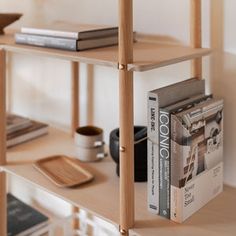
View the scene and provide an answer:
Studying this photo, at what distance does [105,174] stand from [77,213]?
41cm

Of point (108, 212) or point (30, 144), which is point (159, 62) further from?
point (30, 144)

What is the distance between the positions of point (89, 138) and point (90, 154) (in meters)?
0.05

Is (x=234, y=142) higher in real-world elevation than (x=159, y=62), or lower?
lower

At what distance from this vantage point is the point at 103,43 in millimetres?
1164

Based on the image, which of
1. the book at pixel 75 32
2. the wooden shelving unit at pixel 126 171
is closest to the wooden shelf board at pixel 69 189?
the wooden shelving unit at pixel 126 171

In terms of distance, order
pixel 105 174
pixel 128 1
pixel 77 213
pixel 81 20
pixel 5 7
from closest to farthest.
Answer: pixel 128 1 < pixel 105 174 < pixel 81 20 < pixel 77 213 < pixel 5 7

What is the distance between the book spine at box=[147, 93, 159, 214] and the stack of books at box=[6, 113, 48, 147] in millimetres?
612

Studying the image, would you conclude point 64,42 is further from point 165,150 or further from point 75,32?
point 165,150

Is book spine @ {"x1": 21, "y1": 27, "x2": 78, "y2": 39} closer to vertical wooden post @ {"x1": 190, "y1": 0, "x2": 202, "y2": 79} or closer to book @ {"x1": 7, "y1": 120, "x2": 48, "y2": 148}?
vertical wooden post @ {"x1": 190, "y1": 0, "x2": 202, "y2": 79}

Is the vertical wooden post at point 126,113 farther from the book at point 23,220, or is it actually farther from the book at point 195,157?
the book at point 23,220

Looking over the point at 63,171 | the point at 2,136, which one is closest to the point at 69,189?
the point at 63,171

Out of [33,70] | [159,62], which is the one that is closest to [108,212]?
[159,62]

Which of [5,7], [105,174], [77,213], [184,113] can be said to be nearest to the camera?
[184,113]

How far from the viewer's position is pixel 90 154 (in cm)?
136
